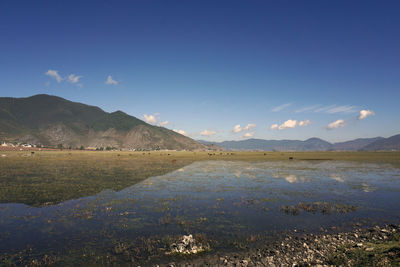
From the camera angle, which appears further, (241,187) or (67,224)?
(241,187)

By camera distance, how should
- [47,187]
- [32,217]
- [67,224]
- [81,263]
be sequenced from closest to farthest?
[81,263]
[67,224]
[32,217]
[47,187]

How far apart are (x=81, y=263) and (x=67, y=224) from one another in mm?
7014

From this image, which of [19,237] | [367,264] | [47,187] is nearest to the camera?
[367,264]

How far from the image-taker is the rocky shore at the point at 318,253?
10.6m

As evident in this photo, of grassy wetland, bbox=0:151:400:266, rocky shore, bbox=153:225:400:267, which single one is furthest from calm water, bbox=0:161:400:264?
rocky shore, bbox=153:225:400:267

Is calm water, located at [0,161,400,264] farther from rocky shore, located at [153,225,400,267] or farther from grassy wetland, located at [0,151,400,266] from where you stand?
rocky shore, located at [153,225,400,267]

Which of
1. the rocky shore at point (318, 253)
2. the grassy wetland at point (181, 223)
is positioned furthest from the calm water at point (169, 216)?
the rocky shore at point (318, 253)

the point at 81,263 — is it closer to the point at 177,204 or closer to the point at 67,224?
the point at 67,224

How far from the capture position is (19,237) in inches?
556

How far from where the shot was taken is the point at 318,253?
1145 cm

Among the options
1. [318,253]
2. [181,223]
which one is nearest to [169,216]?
[181,223]

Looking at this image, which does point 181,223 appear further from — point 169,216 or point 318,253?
point 318,253

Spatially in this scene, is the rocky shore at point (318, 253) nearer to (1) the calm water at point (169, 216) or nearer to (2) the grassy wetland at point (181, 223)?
(2) the grassy wetland at point (181, 223)

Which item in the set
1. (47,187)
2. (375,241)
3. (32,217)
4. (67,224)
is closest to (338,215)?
(375,241)
